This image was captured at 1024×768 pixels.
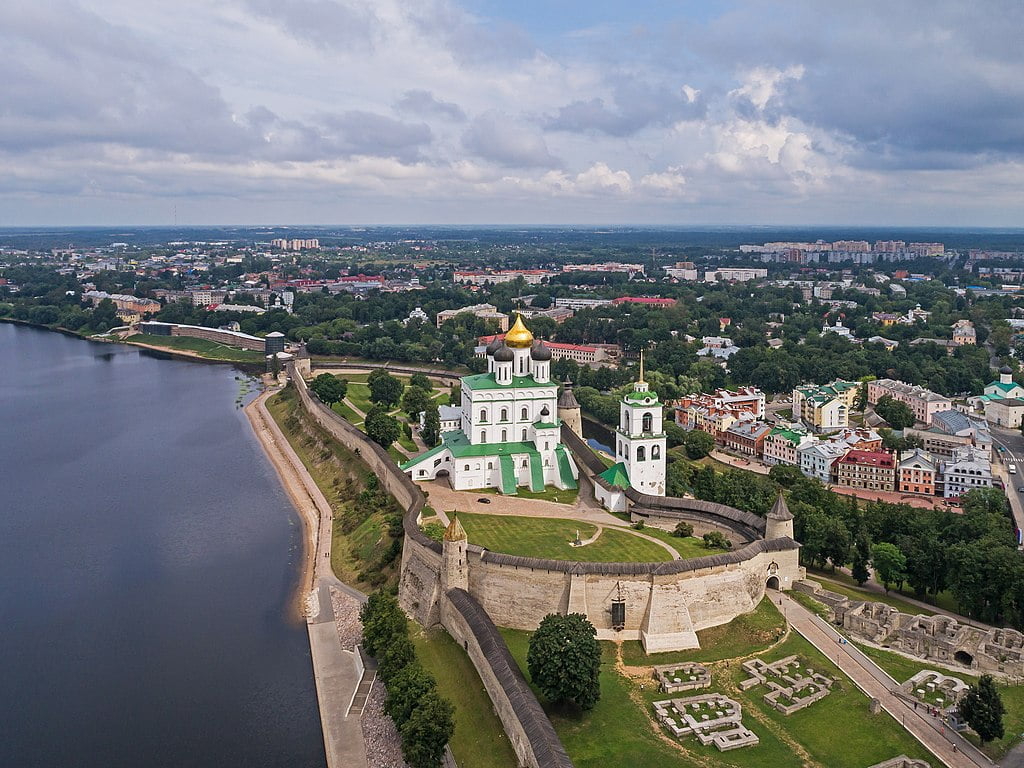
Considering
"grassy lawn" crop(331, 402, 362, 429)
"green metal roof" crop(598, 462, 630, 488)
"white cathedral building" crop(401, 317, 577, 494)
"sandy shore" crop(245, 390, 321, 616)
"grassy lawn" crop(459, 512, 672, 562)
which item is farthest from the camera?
"grassy lawn" crop(331, 402, 362, 429)

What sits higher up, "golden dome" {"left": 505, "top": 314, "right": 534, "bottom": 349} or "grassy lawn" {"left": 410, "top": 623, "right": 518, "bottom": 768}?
"golden dome" {"left": 505, "top": 314, "right": 534, "bottom": 349}


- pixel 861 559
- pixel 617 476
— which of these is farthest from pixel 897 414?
pixel 617 476

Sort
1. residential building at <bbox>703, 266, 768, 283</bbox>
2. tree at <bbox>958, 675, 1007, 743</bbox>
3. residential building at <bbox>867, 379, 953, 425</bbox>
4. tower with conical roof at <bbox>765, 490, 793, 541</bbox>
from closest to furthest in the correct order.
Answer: tree at <bbox>958, 675, 1007, 743</bbox> → tower with conical roof at <bbox>765, 490, 793, 541</bbox> → residential building at <bbox>867, 379, 953, 425</bbox> → residential building at <bbox>703, 266, 768, 283</bbox>

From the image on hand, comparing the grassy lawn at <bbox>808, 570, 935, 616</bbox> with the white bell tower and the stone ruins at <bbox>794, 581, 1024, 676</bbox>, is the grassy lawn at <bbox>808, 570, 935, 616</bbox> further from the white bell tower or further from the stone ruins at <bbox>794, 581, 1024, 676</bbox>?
the white bell tower

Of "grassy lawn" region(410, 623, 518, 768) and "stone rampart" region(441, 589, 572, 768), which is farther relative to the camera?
"grassy lawn" region(410, 623, 518, 768)

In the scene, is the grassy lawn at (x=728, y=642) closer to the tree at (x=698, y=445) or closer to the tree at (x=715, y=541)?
the tree at (x=715, y=541)

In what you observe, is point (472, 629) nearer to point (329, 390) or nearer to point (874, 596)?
point (874, 596)

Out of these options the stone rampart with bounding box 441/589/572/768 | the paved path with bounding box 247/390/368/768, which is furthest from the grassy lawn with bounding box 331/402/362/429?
the stone rampart with bounding box 441/589/572/768

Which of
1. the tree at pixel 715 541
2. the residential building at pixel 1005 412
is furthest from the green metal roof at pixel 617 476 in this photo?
the residential building at pixel 1005 412
